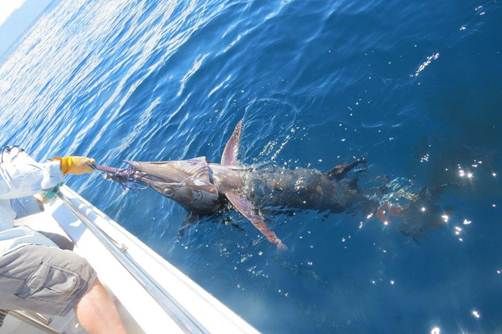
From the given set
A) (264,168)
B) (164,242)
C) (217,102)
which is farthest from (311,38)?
(164,242)

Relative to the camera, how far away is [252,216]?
19.2 feet

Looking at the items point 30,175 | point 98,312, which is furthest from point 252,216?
point 30,175

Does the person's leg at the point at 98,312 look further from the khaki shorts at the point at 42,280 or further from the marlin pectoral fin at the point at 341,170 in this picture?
the marlin pectoral fin at the point at 341,170

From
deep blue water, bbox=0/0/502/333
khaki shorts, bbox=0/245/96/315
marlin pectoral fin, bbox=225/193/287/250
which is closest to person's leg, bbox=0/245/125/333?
khaki shorts, bbox=0/245/96/315

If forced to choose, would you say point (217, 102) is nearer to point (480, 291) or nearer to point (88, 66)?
point (480, 291)

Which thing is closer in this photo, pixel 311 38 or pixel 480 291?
pixel 480 291

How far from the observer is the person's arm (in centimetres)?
548

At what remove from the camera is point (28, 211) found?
6.47 metres

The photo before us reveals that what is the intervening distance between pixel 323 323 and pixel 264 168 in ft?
9.40

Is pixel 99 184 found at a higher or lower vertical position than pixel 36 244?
lower

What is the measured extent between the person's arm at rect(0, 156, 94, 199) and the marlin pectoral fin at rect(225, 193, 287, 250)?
7.07 feet

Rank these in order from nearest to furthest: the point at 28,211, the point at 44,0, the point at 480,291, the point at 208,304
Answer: the point at 208,304 → the point at 480,291 → the point at 28,211 → the point at 44,0

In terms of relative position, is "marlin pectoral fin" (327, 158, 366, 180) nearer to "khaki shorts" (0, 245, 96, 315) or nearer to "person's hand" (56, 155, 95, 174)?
"person's hand" (56, 155, 95, 174)

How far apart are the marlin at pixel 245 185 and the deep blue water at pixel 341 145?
26 centimetres
